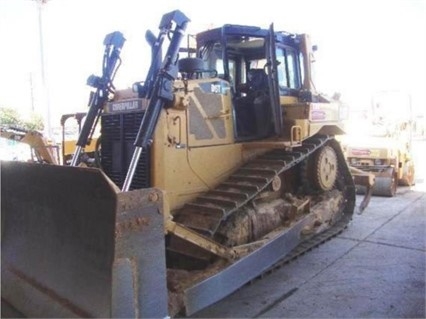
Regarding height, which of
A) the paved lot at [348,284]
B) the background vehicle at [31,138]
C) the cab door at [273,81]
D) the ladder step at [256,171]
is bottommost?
the paved lot at [348,284]

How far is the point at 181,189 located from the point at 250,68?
82.9 inches

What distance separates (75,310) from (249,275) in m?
1.67

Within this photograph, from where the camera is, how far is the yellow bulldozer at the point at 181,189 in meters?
2.66

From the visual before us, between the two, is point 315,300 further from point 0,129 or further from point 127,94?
point 0,129

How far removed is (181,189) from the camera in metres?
4.07

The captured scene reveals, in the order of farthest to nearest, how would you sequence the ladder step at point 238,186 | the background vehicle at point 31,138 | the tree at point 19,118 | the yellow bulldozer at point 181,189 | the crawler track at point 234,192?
the tree at point 19,118 → the background vehicle at point 31,138 → the ladder step at point 238,186 → the crawler track at point 234,192 → the yellow bulldozer at point 181,189

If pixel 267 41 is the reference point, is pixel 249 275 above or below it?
below

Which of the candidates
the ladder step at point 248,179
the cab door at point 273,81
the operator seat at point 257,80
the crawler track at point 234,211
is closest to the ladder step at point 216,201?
the crawler track at point 234,211

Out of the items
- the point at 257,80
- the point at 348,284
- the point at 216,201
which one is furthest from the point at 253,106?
the point at 348,284

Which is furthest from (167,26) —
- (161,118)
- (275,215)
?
(275,215)

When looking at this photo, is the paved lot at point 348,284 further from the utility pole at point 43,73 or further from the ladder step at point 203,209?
the utility pole at point 43,73

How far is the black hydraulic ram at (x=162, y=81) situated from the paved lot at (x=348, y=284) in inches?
66.0

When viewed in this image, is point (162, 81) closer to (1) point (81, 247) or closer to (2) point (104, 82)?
(2) point (104, 82)

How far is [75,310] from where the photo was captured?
2760 millimetres
